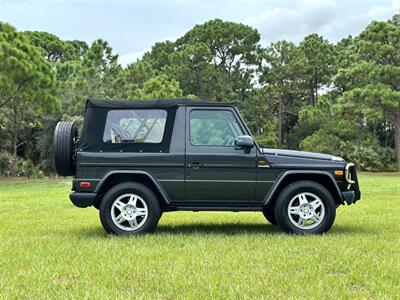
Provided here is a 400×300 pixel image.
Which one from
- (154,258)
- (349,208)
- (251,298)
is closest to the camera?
(251,298)

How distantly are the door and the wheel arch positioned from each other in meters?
0.38

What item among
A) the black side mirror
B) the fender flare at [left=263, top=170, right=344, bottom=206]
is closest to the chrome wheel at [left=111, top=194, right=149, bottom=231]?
the black side mirror

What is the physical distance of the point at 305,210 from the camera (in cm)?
762

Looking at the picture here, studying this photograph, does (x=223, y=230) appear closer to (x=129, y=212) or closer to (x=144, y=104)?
(x=129, y=212)

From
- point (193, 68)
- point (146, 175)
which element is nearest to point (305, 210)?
point (146, 175)

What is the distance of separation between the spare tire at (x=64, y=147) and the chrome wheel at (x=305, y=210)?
322 centimetres

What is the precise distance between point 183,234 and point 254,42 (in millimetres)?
48873

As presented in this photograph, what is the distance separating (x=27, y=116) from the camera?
35000mm

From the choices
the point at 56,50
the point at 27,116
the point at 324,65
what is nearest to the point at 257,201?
the point at 27,116

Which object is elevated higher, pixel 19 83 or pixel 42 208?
pixel 19 83

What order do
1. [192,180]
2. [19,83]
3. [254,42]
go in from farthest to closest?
1. [254,42]
2. [19,83]
3. [192,180]

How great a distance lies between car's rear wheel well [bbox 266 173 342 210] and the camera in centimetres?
770

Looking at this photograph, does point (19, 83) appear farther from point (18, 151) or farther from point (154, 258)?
point (154, 258)

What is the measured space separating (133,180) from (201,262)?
2.49m
